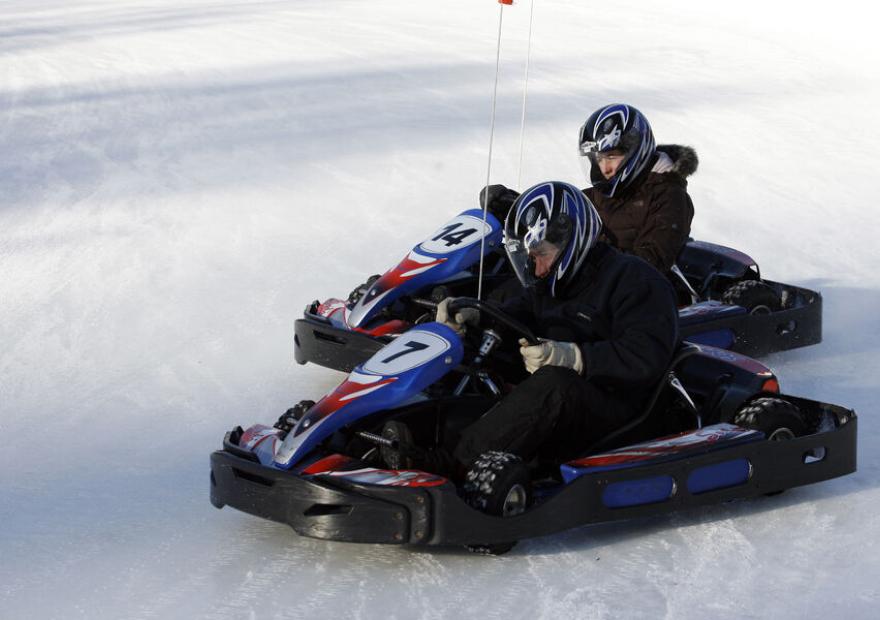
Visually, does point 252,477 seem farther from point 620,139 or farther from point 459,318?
point 620,139

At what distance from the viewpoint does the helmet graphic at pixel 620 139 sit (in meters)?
5.48

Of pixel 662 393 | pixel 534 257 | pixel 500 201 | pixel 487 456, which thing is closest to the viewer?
pixel 487 456

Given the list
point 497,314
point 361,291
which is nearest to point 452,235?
point 361,291

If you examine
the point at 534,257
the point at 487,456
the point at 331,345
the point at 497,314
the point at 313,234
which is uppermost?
the point at 534,257

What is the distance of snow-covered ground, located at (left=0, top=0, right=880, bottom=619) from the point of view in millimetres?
3604

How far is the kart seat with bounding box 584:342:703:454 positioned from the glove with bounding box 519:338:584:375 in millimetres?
212

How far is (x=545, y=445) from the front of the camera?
393 centimetres

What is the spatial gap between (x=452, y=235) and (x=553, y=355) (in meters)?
1.91

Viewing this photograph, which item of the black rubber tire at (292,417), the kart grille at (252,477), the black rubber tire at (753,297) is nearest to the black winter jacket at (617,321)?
the black rubber tire at (292,417)

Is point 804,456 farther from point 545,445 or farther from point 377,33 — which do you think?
point 377,33

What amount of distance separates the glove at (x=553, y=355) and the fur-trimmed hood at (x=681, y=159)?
6.59 ft

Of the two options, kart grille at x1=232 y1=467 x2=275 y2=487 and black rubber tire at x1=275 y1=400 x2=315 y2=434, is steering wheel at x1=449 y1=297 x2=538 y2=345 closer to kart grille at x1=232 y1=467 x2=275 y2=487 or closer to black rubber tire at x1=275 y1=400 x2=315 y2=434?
black rubber tire at x1=275 y1=400 x2=315 y2=434

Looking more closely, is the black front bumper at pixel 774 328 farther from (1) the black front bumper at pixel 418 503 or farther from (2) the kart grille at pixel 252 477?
(2) the kart grille at pixel 252 477

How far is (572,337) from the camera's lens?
4109mm
